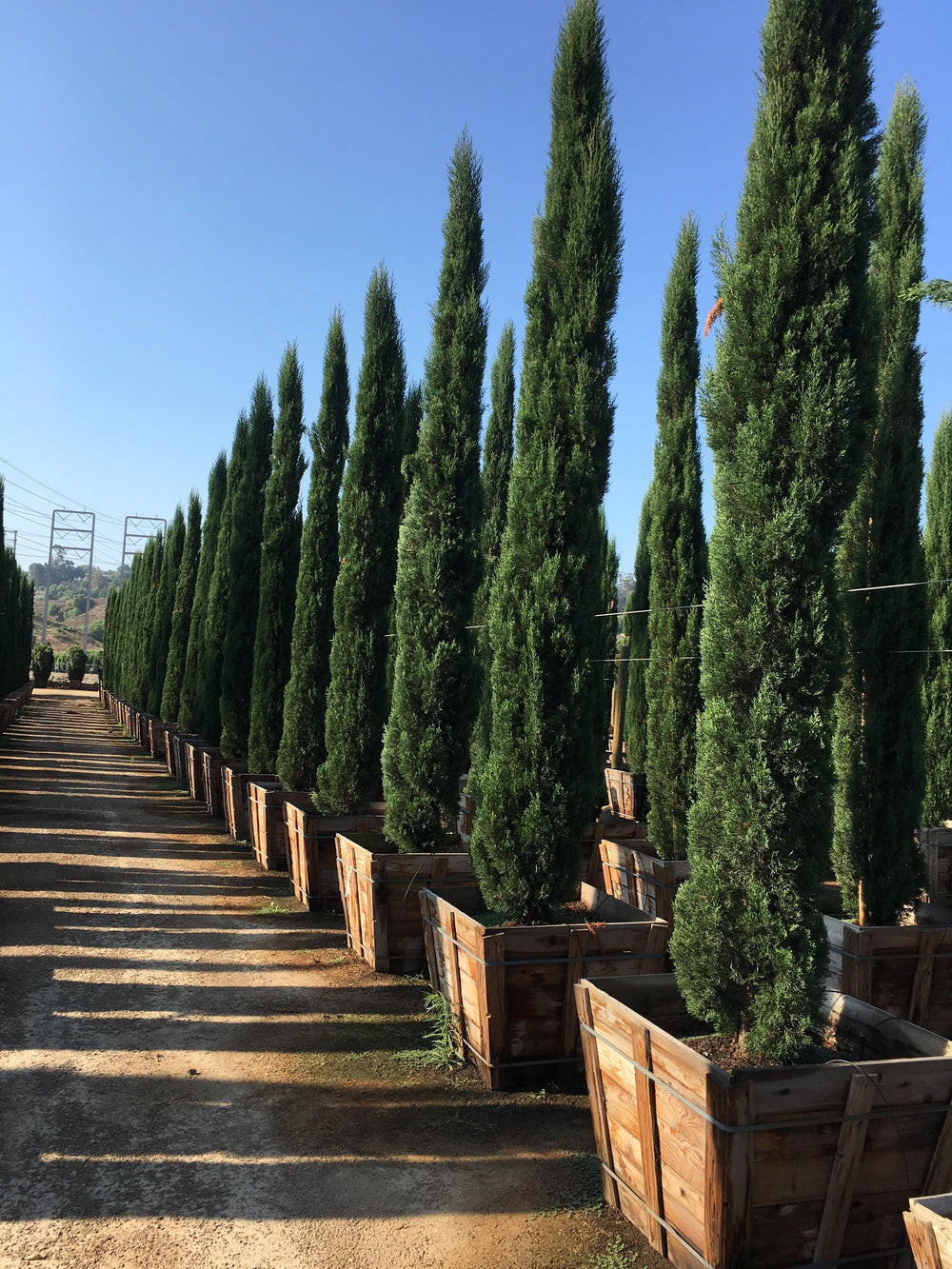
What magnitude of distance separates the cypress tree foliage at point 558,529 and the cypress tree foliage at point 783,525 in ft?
4.88

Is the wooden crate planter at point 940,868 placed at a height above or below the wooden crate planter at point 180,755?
above

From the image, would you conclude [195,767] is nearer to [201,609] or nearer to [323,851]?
[201,609]

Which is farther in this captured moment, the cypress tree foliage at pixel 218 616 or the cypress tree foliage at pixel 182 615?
the cypress tree foliage at pixel 182 615

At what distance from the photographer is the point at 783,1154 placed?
298 centimetres

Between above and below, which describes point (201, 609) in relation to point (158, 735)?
above

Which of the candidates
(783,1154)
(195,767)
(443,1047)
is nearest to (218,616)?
(195,767)

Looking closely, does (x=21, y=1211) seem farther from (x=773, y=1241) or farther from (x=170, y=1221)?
(x=773, y=1241)

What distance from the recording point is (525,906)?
533 centimetres

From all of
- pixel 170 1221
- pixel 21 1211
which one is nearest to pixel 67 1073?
pixel 21 1211

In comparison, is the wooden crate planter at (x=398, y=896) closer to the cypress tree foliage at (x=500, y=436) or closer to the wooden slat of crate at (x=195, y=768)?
the cypress tree foliage at (x=500, y=436)

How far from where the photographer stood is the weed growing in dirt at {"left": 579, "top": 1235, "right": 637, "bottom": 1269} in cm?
323

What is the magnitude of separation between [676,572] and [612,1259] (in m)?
6.18

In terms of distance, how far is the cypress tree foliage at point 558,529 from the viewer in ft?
17.6

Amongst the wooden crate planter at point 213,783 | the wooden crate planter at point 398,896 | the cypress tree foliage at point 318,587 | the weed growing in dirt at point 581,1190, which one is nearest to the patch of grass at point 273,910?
the wooden crate planter at point 398,896
